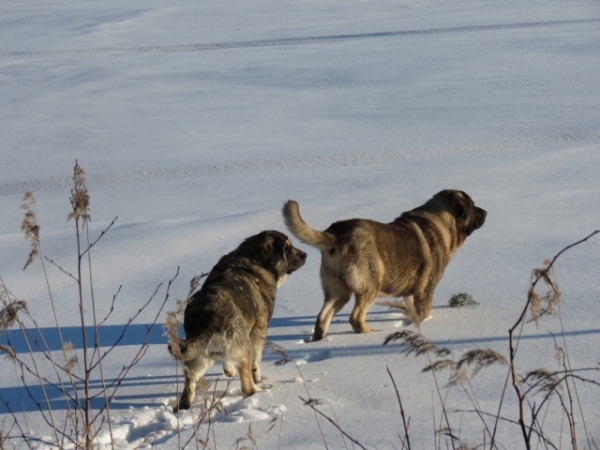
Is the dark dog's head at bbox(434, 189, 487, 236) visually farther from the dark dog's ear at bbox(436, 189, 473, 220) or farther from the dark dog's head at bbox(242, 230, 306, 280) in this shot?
the dark dog's head at bbox(242, 230, 306, 280)

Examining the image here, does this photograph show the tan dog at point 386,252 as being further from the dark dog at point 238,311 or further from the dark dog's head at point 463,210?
the dark dog at point 238,311

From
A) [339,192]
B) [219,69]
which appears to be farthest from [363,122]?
[219,69]

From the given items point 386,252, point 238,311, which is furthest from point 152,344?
point 386,252

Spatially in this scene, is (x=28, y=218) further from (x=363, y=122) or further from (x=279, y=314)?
(x=363, y=122)

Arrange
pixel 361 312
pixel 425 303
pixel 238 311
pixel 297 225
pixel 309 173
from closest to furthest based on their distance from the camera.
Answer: pixel 238 311 → pixel 297 225 → pixel 361 312 → pixel 425 303 → pixel 309 173

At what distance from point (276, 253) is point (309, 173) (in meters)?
6.51

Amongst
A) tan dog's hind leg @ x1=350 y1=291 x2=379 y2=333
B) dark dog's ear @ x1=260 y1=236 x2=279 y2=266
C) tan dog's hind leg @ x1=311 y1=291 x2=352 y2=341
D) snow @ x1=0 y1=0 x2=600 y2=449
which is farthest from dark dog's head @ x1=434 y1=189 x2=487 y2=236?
dark dog's ear @ x1=260 y1=236 x2=279 y2=266

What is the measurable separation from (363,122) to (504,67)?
18.5ft

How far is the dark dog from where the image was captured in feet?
16.0

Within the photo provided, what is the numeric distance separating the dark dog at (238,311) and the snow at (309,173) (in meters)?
0.21

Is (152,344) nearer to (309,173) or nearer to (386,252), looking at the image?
(386,252)

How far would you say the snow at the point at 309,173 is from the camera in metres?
5.08

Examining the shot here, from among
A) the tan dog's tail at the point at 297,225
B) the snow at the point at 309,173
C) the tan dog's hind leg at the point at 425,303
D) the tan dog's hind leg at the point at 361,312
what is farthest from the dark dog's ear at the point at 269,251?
the tan dog's hind leg at the point at 425,303

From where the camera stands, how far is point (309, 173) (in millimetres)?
12242
